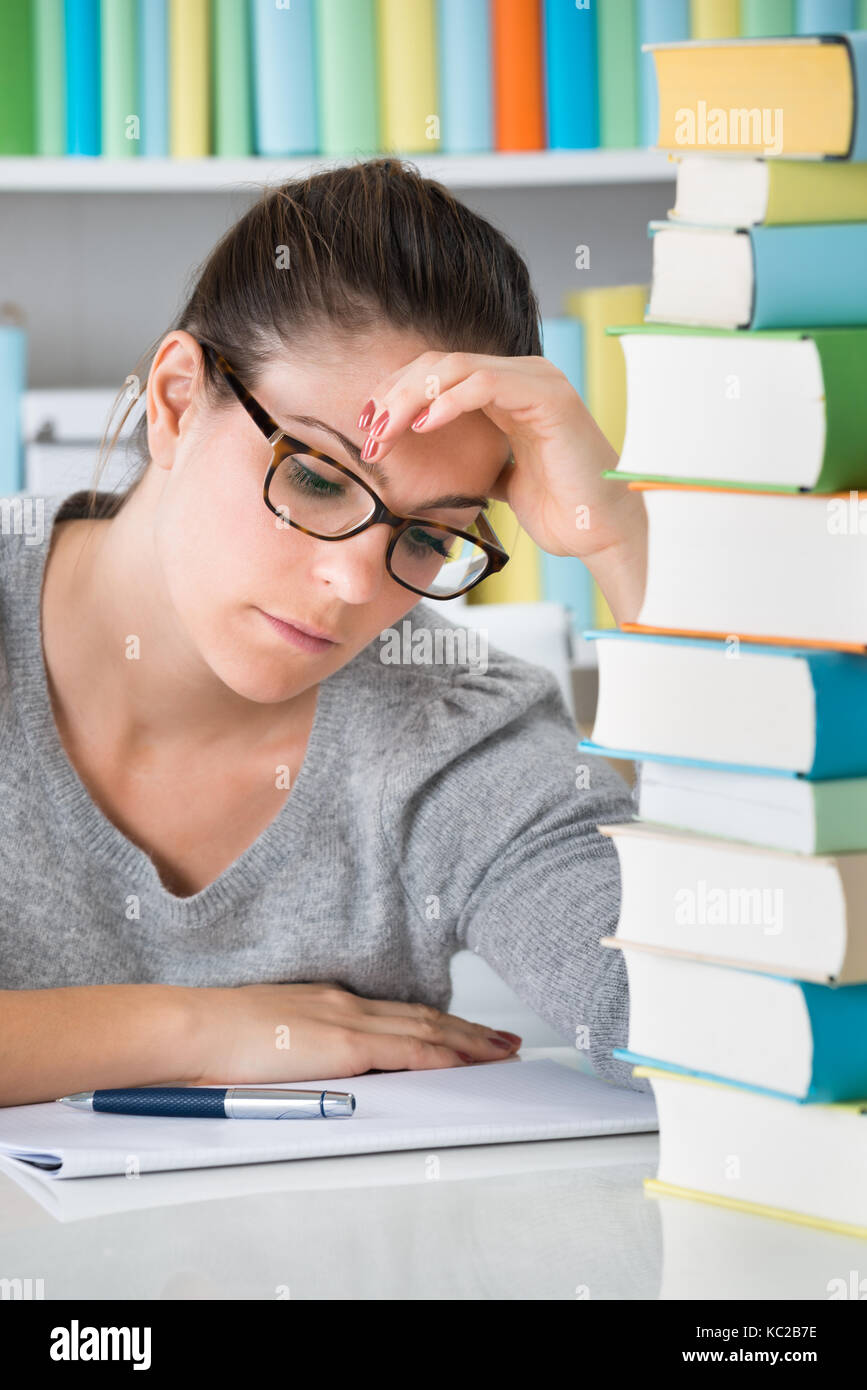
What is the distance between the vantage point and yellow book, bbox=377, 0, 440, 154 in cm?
183

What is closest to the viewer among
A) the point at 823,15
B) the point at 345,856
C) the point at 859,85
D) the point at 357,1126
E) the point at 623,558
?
the point at 859,85

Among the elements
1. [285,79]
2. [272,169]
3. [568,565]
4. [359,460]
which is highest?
[285,79]

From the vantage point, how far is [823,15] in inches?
71.2

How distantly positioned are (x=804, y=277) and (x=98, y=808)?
0.67 metres

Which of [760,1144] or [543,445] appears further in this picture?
[543,445]

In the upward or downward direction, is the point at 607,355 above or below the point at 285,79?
below

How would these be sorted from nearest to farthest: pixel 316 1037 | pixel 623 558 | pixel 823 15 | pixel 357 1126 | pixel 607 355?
pixel 357 1126 → pixel 316 1037 → pixel 623 558 → pixel 823 15 → pixel 607 355

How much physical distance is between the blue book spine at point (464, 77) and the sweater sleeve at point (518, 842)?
101 centimetres

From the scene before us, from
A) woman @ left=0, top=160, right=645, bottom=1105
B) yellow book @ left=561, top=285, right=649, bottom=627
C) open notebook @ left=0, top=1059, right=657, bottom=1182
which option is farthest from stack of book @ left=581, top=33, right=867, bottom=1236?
yellow book @ left=561, top=285, right=649, bottom=627

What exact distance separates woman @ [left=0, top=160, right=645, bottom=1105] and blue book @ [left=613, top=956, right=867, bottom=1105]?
25 centimetres

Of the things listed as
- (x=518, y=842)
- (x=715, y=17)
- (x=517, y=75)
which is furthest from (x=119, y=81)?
(x=518, y=842)

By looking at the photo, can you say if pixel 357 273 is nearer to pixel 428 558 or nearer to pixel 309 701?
pixel 428 558

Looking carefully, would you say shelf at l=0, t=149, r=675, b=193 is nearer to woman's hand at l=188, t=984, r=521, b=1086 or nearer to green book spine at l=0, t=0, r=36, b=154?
green book spine at l=0, t=0, r=36, b=154

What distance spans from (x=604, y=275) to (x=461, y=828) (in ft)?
4.35
